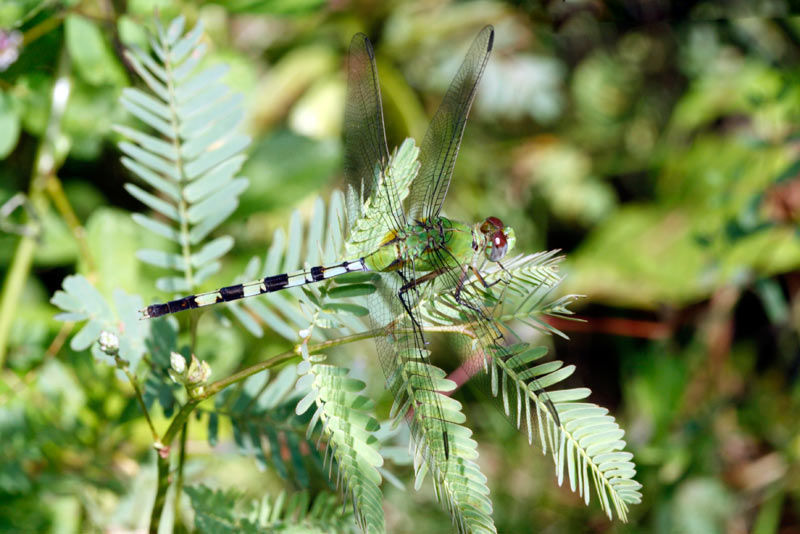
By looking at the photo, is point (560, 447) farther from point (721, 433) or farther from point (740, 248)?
point (740, 248)

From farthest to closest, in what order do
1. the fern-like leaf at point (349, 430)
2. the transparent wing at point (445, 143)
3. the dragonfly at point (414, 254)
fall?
the transparent wing at point (445, 143), the dragonfly at point (414, 254), the fern-like leaf at point (349, 430)

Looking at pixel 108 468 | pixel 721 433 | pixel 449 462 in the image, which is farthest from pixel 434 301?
pixel 721 433

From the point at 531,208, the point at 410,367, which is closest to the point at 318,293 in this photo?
the point at 410,367

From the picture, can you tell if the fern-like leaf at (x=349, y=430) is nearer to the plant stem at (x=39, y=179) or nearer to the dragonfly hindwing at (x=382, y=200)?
the dragonfly hindwing at (x=382, y=200)

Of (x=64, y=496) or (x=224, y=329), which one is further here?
(x=224, y=329)

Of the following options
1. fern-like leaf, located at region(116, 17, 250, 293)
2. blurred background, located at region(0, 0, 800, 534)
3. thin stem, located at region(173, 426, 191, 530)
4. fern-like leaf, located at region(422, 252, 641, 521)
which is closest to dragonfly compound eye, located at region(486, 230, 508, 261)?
fern-like leaf, located at region(422, 252, 641, 521)

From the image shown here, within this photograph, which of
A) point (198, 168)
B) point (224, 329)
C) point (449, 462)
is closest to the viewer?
point (449, 462)

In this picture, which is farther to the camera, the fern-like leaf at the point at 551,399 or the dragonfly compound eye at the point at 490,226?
the dragonfly compound eye at the point at 490,226

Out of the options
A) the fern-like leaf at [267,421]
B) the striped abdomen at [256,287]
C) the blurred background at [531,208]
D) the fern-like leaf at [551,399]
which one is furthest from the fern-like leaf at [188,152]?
the fern-like leaf at [551,399]

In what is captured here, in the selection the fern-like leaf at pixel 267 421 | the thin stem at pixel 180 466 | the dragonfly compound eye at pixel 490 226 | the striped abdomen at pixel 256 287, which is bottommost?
the thin stem at pixel 180 466
